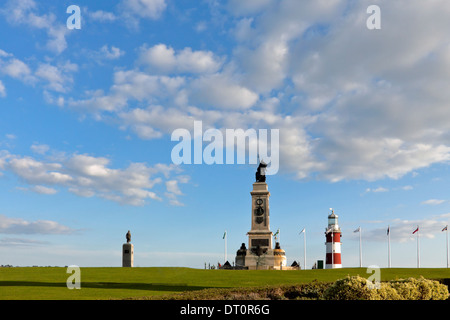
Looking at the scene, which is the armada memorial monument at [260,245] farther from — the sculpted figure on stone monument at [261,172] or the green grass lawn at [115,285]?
the green grass lawn at [115,285]

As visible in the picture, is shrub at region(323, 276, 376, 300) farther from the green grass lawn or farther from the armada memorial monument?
the armada memorial monument

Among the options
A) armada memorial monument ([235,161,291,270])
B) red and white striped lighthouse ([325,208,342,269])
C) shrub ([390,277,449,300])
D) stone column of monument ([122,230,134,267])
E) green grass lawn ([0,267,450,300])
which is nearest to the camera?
shrub ([390,277,449,300])

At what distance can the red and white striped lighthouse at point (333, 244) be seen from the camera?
80.6 meters

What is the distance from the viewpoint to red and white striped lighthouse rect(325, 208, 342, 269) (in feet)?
264

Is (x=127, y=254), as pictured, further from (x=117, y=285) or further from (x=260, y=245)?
(x=117, y=285)

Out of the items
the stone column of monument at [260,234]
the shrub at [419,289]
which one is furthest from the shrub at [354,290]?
the stone column of monument at [260,234]

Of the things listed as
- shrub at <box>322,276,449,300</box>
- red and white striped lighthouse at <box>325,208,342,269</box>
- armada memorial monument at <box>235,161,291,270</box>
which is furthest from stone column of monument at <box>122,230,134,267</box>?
red and white striped lighthouse at <box>325,208,342,269</box>

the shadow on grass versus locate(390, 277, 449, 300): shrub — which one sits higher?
locate(390, 277, 449, 300): shrub

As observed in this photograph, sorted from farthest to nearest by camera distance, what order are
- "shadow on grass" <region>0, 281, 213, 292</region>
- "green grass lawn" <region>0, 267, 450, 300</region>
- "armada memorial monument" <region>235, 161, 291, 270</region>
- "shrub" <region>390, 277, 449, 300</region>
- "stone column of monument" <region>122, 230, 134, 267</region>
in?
"armada memorial monument" <region>235, 161, 291, 270</region> → "stone column of monument" <region>122, 230, 134, 267</region> → "shadow on grass" <region>0, 281, 213, 292</region> → "green grass lawn" <region>0, 267, 450, 300</region> → "shrub" <region>390, 277, 449, 300</region>

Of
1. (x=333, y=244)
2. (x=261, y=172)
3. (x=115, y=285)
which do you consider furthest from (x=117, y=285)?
(x=333, y=244)
